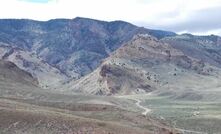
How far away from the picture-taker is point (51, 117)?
9662cm

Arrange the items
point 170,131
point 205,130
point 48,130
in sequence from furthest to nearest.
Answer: point 205,130 → point 170,131 → point 48,130

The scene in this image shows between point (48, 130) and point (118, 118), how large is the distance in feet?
100

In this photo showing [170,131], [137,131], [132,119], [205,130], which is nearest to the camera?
[137,131]

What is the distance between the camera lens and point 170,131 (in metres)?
113

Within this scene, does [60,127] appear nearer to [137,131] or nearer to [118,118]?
[137,131]

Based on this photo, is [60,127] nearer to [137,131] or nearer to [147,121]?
[137,131]

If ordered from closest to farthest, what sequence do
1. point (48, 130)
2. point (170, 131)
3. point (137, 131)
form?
point (48, 130) < point (137, 131) < point (170, 131)

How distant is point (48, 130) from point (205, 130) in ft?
176

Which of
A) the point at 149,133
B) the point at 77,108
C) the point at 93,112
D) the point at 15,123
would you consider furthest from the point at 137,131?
the point at 77,108

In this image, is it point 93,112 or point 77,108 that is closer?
point 93,112

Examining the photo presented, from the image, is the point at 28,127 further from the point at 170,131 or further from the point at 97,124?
the point at 170,131

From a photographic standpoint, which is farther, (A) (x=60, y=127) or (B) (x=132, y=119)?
(B) (x=132, y=119)

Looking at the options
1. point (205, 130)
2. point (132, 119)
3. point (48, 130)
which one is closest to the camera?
point (48, 130)

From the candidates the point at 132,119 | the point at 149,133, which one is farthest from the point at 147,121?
the point at 149,133
